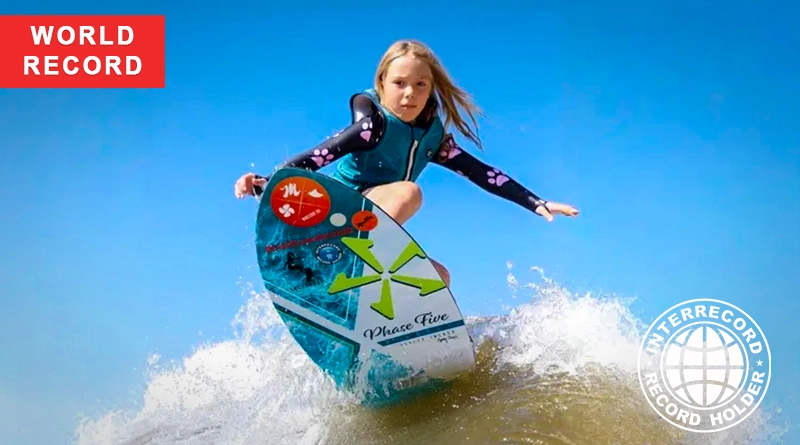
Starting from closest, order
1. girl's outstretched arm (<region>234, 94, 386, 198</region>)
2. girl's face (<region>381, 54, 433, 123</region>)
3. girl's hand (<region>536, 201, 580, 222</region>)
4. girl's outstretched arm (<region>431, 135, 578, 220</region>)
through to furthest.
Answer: girl's outstretched arm (<region>234, 94, 386, 198</region>) → girl's face (<region>381, 54, 433, 123</region>) → girl's hand (<region>536, 201, 580, 222</region>) → girl's outstretched arm (<region>431, 135, 578, 220</region>)

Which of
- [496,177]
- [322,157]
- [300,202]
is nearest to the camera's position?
[300,202]

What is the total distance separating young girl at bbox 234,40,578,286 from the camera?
4641mm

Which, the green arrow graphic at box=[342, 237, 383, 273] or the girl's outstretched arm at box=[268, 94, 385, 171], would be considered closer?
the green arrow graphic at box=[342, 237, 383, 273]

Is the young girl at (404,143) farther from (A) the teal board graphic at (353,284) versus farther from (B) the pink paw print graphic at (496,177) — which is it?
(A) the teal board graphic at (353,284)

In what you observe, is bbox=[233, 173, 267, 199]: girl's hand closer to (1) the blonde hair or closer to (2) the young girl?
(2) the young girl

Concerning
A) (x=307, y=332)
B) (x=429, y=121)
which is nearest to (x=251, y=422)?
(x=307, y=332)

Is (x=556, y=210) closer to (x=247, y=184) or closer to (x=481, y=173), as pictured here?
(x=481, y=173)

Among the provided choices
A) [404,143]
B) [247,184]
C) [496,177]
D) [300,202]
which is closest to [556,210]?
[496,177]

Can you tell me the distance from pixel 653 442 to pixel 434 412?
1.30 m

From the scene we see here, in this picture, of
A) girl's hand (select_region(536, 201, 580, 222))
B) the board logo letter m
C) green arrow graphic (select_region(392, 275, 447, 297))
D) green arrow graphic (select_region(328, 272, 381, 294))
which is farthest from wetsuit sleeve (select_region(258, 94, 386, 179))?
→ girl's hand (select_region(536, 201, 580, 222))

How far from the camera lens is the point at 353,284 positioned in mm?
4391

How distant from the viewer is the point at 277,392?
510 cm

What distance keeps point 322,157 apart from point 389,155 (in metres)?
0.49

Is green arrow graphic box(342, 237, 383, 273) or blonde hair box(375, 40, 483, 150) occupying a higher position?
blonde hair box(375, 40, 483, 150)
